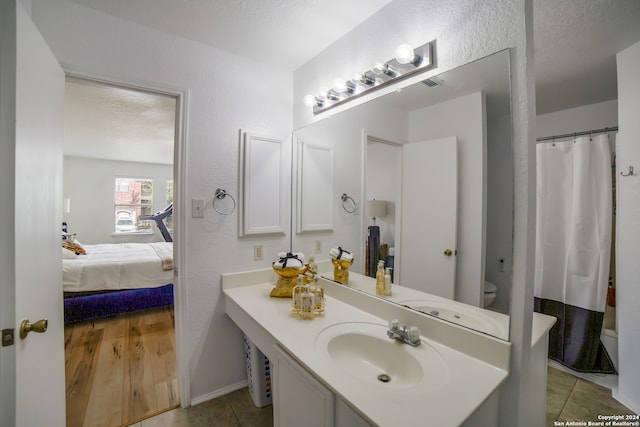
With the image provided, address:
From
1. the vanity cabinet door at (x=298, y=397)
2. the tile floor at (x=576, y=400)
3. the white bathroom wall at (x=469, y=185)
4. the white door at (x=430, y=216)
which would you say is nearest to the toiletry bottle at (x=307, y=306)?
the vanity cabinet door at (x=298, y=397)

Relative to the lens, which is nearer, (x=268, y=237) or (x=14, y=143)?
(x=14, y=143)

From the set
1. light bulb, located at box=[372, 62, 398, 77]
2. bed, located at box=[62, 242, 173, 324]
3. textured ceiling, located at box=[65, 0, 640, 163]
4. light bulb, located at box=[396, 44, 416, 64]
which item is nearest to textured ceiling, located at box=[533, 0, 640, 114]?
textured ceiling, located at box=[65, 0, 640, 163]

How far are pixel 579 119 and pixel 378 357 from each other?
118 cm

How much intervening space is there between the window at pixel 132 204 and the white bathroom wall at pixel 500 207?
21.8 ft

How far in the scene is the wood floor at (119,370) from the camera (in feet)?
5.61

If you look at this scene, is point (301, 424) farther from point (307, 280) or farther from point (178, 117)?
point (178, 117)

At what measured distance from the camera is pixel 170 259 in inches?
138

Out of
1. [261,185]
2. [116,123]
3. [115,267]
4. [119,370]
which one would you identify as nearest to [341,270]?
[261,185]

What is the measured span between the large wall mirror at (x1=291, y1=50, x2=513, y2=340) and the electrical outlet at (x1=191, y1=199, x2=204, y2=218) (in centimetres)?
91

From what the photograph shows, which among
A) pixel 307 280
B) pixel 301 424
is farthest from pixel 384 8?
pixel 301 424

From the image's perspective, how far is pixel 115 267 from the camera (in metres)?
3.20

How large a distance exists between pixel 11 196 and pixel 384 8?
1.71 metres

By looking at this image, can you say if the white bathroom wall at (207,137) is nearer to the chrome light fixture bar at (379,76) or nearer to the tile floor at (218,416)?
the tile floor at (218,416)

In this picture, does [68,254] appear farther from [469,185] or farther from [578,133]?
[578,133]
